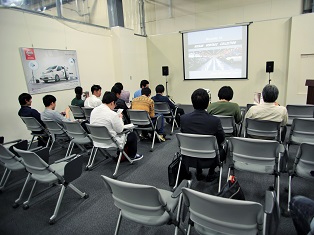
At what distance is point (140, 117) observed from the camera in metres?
3.91

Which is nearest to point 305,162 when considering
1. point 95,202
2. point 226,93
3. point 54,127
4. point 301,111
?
point 226,93

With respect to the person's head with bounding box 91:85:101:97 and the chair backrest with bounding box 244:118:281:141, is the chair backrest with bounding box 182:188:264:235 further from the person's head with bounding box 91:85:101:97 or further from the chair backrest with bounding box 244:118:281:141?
the person's head with bounding box 91:85:101:97

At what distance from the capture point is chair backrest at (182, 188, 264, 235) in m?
1.11

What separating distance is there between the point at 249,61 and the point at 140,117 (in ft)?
15.2

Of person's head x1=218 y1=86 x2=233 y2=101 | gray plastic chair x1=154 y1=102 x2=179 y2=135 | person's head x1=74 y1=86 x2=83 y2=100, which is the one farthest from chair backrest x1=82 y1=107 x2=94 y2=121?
person's head x1=218 y1=86 x2=233 y2=101

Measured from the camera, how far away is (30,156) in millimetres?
2127

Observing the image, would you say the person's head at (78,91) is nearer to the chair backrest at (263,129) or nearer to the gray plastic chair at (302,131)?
the chair backrest at (263,129)

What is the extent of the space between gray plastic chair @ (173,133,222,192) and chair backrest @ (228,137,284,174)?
194mm

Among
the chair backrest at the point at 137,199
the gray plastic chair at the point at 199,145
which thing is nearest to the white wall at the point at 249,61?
the gray plastic chair at the point at 199,145

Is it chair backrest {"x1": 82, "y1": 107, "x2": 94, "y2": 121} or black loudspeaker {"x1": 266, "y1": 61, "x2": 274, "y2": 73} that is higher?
black loudspeaker {"x1": 266, "y1": 61, "x2": 274, "y2": 73}

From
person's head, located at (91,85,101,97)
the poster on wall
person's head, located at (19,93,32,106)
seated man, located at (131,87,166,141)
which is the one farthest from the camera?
the poster on wall

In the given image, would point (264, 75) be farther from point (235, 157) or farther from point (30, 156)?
point (30, 156)

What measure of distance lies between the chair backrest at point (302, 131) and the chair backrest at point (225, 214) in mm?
1999

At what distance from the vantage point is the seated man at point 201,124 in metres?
2.32
